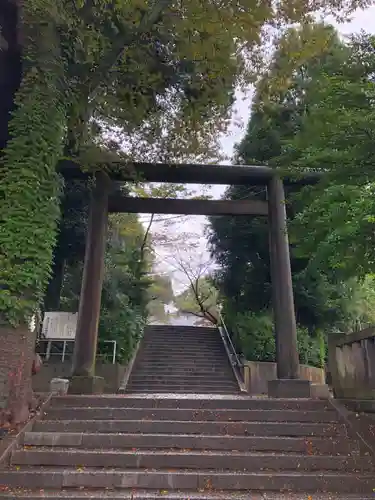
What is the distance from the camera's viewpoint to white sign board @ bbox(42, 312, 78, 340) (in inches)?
399

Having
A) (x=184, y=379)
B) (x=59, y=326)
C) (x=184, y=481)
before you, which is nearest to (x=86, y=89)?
(x=184, y=481)

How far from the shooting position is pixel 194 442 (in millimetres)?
4555

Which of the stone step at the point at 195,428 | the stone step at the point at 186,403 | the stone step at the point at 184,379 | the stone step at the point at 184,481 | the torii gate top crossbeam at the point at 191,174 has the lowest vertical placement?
the stone step at the point at 184,481

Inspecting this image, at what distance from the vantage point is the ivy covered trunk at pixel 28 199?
487 centimetres

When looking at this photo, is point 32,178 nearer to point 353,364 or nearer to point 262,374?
point 353,364

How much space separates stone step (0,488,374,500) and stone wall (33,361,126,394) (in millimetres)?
5817

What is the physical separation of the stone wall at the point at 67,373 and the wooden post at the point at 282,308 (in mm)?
4213

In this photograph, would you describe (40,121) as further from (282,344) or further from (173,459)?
(282,344)

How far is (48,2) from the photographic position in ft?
19.1

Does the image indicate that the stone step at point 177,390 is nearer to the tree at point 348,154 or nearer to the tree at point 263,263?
the tree at point 263,263

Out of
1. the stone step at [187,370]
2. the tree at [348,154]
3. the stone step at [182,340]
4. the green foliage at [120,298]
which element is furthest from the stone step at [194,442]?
the stone step at [182,340]

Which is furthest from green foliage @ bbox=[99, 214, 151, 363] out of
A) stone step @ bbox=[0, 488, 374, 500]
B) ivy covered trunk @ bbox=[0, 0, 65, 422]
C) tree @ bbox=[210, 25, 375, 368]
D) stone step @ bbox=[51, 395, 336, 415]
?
stone step @ bbox=[0, 488, 374, 500]

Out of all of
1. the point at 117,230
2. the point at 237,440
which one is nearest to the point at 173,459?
the point at 237,440

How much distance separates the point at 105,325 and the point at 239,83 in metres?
7.01
